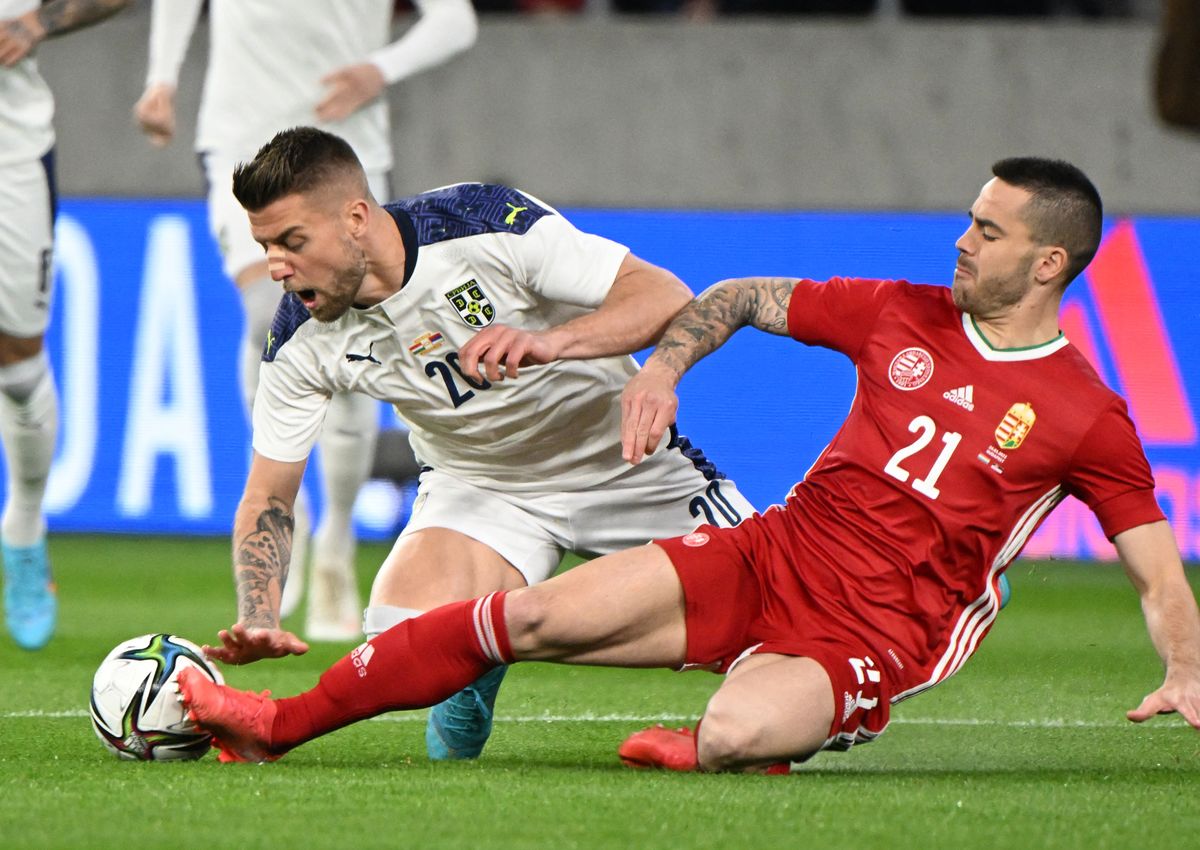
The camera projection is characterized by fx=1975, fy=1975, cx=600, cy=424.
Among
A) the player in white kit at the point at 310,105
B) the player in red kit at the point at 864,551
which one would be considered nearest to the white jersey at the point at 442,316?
the player in red kit at the point at 864,551

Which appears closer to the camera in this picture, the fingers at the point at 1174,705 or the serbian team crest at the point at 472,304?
the fingers at the point at 1174,705

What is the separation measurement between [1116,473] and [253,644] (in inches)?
67.2

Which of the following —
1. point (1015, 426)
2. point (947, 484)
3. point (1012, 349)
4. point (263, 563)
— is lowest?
point (263, 563)

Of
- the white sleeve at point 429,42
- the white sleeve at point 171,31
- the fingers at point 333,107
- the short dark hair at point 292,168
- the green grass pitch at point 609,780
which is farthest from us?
the white sleeve at point 171,31

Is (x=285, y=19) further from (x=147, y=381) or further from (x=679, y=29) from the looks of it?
(x=679, y=29)

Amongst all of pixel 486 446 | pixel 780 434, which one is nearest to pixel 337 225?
pixel 486 446

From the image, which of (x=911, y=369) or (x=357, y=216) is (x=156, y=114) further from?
(x=911, y=369)

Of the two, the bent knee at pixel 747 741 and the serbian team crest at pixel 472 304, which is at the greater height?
the serbian team crest at pixel 472 304

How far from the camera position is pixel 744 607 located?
401 centimetres

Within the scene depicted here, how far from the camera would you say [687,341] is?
409 centimetres

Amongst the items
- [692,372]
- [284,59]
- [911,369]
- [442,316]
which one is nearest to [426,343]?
[442,316]

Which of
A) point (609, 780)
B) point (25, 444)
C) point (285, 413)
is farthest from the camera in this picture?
point (25, 444)

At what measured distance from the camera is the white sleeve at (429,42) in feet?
21.3

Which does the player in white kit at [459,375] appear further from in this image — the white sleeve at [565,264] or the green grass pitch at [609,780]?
the green grass pitch at [609,780]
